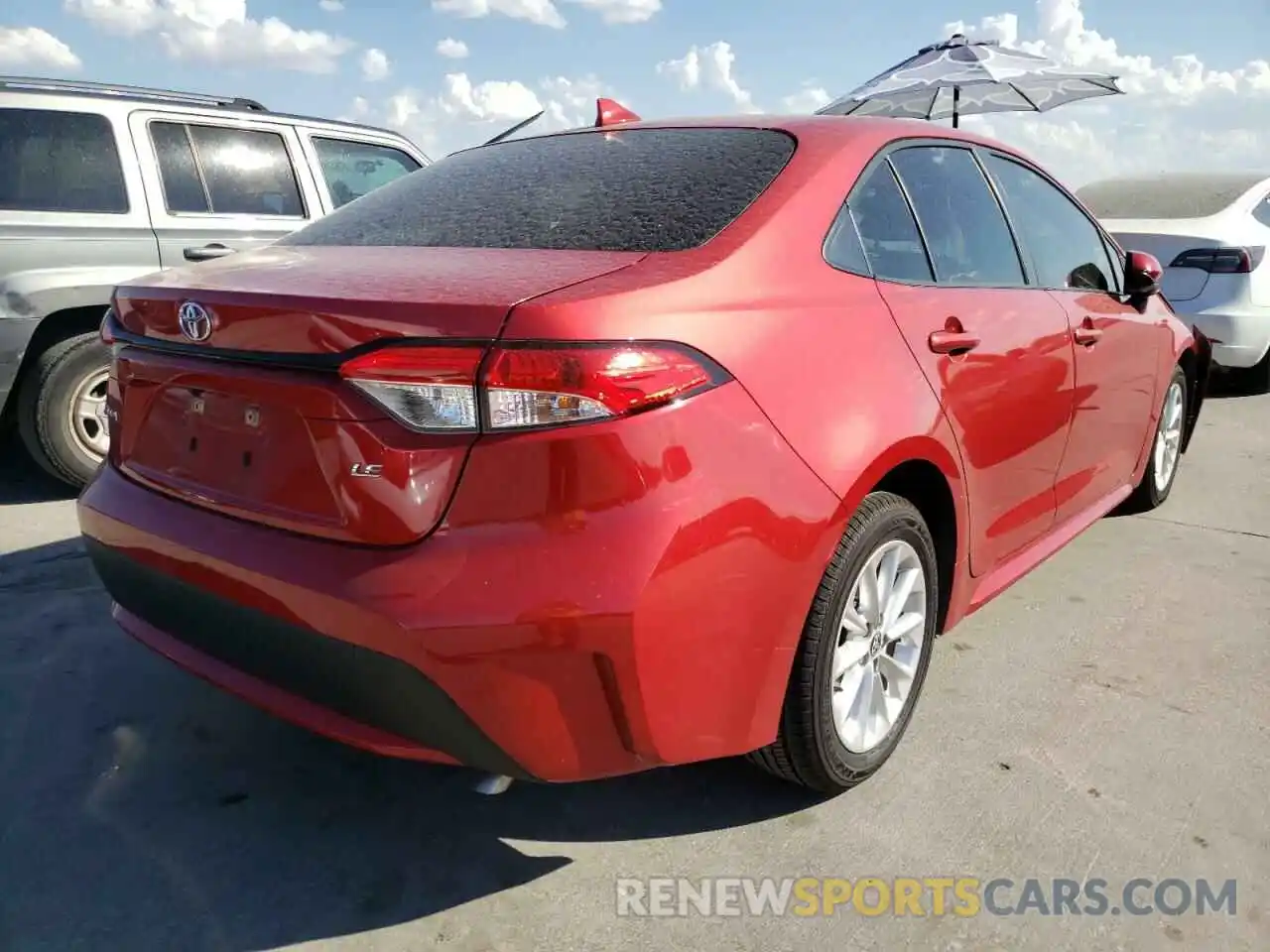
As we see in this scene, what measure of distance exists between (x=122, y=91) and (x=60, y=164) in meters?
0.54

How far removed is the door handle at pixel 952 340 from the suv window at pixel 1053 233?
0.75 meters

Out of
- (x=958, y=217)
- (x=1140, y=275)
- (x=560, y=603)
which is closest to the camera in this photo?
(x=560, y=603)

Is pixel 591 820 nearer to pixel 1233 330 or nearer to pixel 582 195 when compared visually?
pixel 582 195

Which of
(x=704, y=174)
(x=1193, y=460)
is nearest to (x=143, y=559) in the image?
(x=704, y=174)

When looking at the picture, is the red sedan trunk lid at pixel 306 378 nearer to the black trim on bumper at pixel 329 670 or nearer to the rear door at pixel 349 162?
the black trim on bumper at pixel 329 670

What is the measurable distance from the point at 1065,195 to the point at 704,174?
189 cm

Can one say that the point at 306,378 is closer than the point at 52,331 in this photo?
Yes

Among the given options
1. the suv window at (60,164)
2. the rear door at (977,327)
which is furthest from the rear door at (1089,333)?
the suv window at (60,164)

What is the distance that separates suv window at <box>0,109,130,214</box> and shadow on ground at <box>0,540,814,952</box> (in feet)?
8.04

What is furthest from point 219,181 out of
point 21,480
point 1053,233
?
point 1053,233

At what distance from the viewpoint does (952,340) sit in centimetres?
244

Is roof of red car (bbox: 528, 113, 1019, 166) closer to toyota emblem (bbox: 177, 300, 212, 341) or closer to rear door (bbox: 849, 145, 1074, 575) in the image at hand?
rear door (bbox: 849, 145, 1074, 575)

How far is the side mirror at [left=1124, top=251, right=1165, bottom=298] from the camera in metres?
3.63

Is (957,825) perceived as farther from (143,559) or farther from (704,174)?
(143,559)
